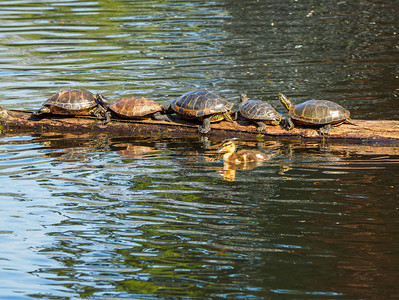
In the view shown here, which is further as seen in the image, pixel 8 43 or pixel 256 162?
pixel 8 43

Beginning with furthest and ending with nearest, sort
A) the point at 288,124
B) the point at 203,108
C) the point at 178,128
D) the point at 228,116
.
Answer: the point at 178,128
the point at 228,116
the point at 203,108
the point at 288,124

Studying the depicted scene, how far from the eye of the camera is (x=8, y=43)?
77.5 feet

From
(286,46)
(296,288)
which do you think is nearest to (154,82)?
(286,46)

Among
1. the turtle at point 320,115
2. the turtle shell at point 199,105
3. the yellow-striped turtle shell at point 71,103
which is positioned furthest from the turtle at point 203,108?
the yellow-striped turtle shell at point 71,103

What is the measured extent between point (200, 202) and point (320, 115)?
3.53 m

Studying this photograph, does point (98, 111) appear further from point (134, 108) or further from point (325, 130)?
point (325, 130)

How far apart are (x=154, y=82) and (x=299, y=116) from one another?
6.63 m

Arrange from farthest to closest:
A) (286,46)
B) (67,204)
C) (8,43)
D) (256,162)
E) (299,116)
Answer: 1. (8,43)
2. (286,46)
3. (299,116)
4. (256,162)
5. (67,204)

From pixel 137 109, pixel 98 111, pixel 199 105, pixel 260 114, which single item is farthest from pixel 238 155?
pixel 98 111

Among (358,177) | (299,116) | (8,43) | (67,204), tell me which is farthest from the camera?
(8,43)

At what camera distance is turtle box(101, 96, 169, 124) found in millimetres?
12125

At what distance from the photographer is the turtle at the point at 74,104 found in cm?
1236

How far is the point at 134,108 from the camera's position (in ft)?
39.9

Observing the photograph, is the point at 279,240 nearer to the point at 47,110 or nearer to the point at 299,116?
the point at 299,116
